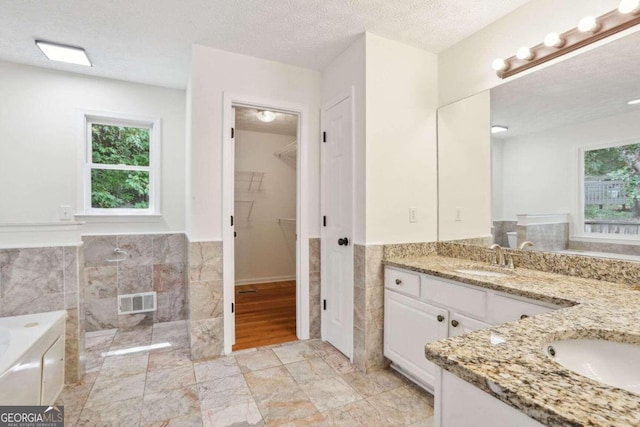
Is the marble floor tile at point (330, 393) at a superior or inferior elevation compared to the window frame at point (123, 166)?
inferior

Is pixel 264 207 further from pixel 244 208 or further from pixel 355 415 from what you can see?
pixel 355 415

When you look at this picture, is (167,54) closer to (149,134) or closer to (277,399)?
(149,134)

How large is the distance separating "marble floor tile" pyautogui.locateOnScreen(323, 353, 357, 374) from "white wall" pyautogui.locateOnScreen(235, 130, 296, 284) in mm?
2676

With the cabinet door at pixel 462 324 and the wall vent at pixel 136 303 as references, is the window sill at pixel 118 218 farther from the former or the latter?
the cabinet door at pixel 462 324

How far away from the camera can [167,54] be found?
258 centimetres

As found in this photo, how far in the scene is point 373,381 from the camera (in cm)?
212

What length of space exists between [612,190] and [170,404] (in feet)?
9.09

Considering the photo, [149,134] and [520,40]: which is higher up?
[520,40]

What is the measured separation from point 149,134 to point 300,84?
1804mm

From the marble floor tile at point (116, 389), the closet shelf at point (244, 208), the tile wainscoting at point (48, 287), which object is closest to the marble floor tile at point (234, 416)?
the marble floor tile at point (116, 389)

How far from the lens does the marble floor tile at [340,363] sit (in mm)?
2262

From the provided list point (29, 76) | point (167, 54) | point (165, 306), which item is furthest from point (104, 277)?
point (167, 54)

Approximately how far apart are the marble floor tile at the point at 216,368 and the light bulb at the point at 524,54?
2.80 metres

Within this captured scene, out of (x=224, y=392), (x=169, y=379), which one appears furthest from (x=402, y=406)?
(x=169, y=379)
